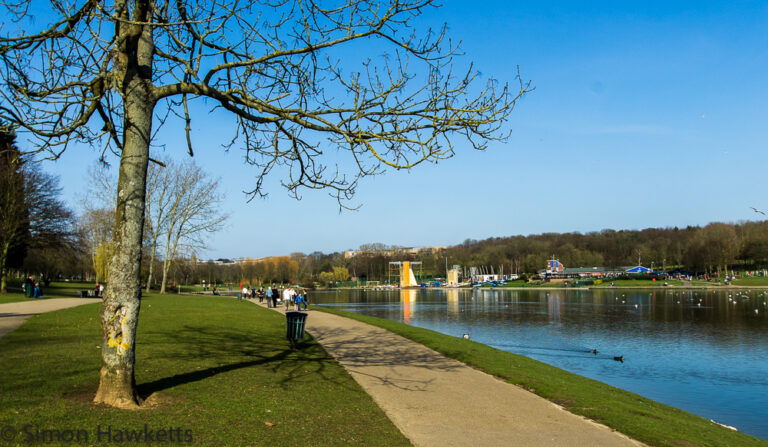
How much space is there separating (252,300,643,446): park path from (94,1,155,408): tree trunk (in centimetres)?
369

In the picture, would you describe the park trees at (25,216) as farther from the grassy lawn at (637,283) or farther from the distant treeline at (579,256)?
the grassy lawn at (637,283)

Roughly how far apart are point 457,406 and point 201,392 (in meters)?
3.94

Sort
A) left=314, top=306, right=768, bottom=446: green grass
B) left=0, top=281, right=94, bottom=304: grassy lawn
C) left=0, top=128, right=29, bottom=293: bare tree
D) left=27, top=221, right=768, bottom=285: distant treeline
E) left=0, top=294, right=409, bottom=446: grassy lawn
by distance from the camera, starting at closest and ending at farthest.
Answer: left=0, top=294, right=409, bottom=446: grassy lawn < left=314, top=306, right=768, bottom=446: green grass < left=0, top=281, right=94, bottom=304: grassy lawn < left=0, top=128, right=29, bottom=293: bare tree < left=27, top=221, right=768, bottom=285: distant treeline

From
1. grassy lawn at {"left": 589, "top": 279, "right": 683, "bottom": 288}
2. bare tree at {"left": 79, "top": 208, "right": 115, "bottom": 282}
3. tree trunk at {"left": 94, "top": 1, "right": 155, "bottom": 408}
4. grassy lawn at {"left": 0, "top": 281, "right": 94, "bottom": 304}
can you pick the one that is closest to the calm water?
tree trunk at {"left": 94, "top": 1, "right": 155, "bottom": 408}

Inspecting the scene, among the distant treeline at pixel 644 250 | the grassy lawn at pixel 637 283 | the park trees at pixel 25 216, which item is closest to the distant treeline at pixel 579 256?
the distant treeline at pixel 644 250

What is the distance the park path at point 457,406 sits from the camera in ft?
21.8

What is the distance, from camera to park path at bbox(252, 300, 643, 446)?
6.65m

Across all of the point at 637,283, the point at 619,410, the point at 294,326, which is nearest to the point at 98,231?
the point at 294,326

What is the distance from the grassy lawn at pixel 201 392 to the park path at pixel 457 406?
1.35 feet

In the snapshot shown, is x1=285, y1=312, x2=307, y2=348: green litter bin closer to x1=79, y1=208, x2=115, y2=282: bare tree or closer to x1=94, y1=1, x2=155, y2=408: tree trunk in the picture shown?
x1=94, y1=1, x2=155, y2=408: tree trunk

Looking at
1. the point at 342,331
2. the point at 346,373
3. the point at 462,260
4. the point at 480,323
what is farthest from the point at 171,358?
the point at 462,260

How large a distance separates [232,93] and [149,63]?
118 centimetres

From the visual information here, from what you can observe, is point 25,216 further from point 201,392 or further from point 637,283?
point 637,283

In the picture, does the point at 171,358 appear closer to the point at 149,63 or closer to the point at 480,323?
the point at 149,63
